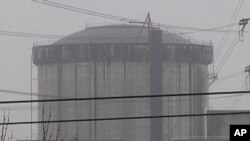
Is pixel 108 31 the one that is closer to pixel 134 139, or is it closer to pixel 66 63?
pixel 66 63

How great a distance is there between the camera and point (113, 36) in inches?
2936

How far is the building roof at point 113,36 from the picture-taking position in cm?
7401

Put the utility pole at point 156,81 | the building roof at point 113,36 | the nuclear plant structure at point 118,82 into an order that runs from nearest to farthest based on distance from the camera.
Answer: the utility pole at point 156,81
the nuclear plant structure at point 118,82
the building roof at point 113,36

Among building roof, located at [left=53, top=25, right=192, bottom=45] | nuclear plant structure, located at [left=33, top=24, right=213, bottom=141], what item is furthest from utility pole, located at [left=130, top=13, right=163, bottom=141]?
building roof, located at [left=53, top=25, right=192, bottom=45]

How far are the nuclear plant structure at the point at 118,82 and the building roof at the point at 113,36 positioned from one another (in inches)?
4.8

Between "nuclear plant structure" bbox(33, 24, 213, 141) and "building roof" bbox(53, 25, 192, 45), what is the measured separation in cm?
12

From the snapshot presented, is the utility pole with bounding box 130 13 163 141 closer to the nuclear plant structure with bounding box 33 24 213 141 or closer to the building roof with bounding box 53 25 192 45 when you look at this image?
the nuclear plant structure with bounding box 33 24 213 141

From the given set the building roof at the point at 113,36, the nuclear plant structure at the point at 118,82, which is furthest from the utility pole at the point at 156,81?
the building roof at the point at 113,36

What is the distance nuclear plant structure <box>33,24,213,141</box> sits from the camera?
68688mm

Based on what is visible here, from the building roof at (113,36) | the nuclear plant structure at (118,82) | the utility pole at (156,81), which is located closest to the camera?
the utility pole at (156,81)

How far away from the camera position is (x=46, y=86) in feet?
231

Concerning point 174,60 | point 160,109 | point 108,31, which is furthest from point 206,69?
point 160,109

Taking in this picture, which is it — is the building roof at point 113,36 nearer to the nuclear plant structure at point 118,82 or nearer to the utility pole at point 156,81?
the nuclear plant structure at point 118,82

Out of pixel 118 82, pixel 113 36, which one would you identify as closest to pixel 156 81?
pixel 118 82
